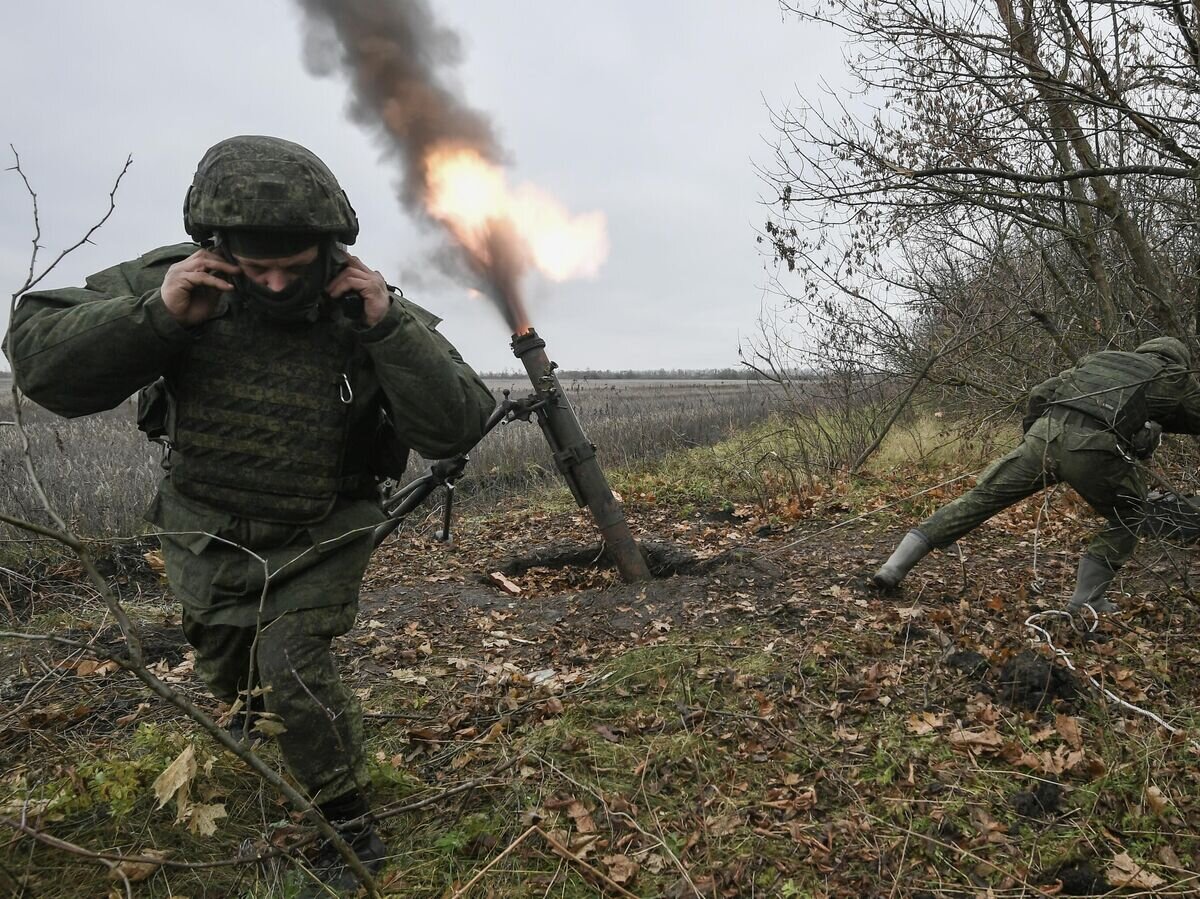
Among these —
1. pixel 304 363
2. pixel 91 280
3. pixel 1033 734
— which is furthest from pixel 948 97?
pixel 91 280

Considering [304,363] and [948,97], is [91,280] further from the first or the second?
[948,97]

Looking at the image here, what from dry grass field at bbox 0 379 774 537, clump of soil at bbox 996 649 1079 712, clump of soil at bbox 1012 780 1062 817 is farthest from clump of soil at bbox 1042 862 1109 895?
dry grass field at bbox 0 379 774 537

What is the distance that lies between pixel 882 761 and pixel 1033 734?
2.25 ft

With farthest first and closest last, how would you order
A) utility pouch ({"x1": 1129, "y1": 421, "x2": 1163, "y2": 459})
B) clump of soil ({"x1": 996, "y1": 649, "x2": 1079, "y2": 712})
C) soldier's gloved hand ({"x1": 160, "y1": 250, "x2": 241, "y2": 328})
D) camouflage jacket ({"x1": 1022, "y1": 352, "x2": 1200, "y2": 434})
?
1. utility pouch ({"x1": 1129, "y1": 421, "x2": 1163, "y2": 459})
2. camouflage jacket ({"x1": 1022, "y1": 352, "x2": 1200, "y2": 434})
3. clump of soil ({"x1": 996, "y1": 649, "x2": 1079, "y2": 712})
4. soldier's gloved hand ({"x1": 160, "y1": 250, "x2": 241, "y2": 328})

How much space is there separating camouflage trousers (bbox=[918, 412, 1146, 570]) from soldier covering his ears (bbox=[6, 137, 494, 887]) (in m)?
3.51

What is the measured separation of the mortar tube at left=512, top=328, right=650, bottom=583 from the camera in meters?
4.93

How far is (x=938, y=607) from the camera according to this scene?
4.58 m

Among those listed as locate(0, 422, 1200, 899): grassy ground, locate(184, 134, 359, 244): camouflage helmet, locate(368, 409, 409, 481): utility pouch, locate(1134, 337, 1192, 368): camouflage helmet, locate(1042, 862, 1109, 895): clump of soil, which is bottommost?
locate(1042, 862, 1109, 895): clump of soil

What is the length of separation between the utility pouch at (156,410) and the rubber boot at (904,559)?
4090 millimetres

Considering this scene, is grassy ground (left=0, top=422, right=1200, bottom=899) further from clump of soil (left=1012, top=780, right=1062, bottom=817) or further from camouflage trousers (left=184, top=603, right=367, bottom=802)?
camouflage trousers (left=184, top=603, right=367, bottom=802)

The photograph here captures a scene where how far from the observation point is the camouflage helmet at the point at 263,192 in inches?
85.5

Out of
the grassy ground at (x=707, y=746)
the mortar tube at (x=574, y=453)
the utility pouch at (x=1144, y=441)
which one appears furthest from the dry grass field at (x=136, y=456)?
the utility pouch at (x=1144, y=441)

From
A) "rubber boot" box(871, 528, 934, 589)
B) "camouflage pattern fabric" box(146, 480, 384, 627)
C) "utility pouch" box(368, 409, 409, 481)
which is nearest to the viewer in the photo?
"camouflage pattern fabric" box(146, 480, 384, 627)

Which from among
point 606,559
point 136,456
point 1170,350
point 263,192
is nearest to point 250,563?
point 263,192
